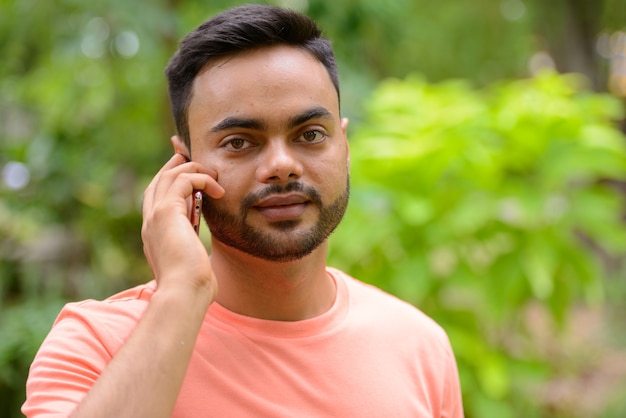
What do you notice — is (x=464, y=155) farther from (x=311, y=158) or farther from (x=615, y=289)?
(x=615, y=289)

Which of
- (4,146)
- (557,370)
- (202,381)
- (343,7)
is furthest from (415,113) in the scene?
(4,146)

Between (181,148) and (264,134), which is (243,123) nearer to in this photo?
(264,134)

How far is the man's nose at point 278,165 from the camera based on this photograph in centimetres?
144

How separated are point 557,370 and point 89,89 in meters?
3.79

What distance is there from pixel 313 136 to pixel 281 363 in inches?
19.0

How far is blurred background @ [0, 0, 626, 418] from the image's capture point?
344 centimetres

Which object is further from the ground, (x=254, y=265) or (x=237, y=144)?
(x=237, y=144)

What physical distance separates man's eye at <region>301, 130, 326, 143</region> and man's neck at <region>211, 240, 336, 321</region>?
0.80ft

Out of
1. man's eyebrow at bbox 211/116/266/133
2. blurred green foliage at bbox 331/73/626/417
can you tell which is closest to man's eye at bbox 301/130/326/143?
man's eyebrow at bbox 211/116/266/133

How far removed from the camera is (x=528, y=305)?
3.81m

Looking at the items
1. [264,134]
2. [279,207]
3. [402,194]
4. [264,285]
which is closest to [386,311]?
[264,285]

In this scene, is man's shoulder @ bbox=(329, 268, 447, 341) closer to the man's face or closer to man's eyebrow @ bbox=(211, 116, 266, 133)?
the man's face

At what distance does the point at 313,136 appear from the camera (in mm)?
1537

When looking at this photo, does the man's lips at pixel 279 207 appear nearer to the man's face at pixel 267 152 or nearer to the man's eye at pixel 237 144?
the man's face at pixel 267 152
